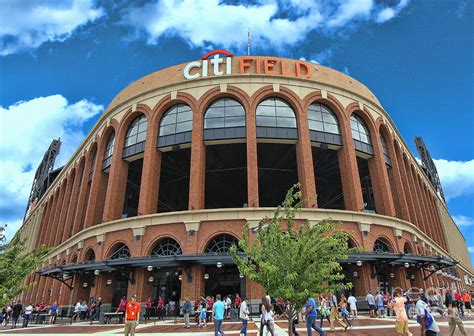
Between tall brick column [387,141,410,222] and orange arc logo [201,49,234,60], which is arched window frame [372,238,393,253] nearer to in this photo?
tall brick column [387,141,410,222]

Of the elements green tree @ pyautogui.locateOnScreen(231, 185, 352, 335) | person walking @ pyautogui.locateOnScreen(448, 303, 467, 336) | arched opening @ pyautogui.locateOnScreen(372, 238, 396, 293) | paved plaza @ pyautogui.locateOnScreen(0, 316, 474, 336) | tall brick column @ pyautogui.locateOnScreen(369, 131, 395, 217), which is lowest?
paved plaza @ pyautogui.locateOnScreen(0, 316, 474, 336)

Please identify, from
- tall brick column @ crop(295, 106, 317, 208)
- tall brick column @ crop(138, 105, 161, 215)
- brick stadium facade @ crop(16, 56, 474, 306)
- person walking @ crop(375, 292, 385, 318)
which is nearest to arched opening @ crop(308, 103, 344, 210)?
brick stadium facade @ crop(16, 56, 474, 306)

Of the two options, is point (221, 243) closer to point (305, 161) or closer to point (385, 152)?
point (305, 161)

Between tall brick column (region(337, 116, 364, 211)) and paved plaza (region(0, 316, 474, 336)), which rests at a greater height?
tall brick column (region(337, 116, 364, 211))

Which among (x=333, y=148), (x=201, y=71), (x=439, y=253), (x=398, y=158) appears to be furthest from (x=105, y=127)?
(x=439, y=253)

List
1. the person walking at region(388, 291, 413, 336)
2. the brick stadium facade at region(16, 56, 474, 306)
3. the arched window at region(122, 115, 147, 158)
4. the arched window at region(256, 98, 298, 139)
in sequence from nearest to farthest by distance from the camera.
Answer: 1. the person walking at region(388, 291, 413, 336)
2. the brick stadium facade at region(16, 56, 474, 306)
3. the arched window at region(256, 98, 298, 139)
4. the arched window at region(122, 115, 147, 158)

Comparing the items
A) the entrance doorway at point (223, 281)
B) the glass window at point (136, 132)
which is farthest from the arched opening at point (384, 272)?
the glass window at point (136, 132)

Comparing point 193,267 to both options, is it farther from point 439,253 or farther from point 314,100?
point 439,253

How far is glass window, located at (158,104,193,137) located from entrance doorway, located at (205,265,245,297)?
445 inches

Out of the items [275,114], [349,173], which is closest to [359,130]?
[349,173]

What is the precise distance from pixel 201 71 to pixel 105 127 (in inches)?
438

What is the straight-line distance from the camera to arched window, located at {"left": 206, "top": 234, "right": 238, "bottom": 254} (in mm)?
23595

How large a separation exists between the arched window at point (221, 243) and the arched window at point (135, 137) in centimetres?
1044

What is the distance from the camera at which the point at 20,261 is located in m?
16.3
